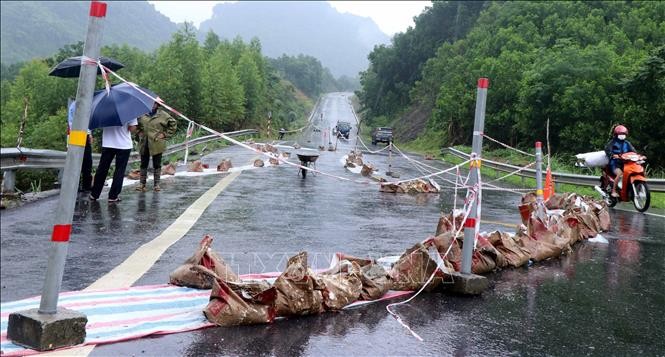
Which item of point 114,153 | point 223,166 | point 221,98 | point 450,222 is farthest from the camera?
point 221,98

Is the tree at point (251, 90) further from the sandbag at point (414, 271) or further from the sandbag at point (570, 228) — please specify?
the sandbag at point (414, 271)

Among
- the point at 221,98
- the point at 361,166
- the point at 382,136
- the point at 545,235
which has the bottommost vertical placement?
the point at 545,235

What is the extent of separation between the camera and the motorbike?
13203 millimetres

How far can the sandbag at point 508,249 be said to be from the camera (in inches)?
283

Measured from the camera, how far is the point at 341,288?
524cm

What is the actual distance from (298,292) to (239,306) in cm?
53

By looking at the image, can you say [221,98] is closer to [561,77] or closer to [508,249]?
[561,77]

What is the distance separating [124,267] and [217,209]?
450 centimetres

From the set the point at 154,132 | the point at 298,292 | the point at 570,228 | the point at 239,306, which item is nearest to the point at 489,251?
the point at 570,228

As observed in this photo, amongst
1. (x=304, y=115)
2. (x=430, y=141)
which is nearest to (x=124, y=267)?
(x=430, y=141)

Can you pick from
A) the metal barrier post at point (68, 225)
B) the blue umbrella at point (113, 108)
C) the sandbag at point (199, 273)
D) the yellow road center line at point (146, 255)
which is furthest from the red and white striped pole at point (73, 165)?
the blue umbrella at point (113, 108)

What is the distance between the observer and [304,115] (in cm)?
11900

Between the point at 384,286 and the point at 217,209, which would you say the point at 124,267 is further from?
the point at 217,209

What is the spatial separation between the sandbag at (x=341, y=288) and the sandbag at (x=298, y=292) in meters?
0.07
